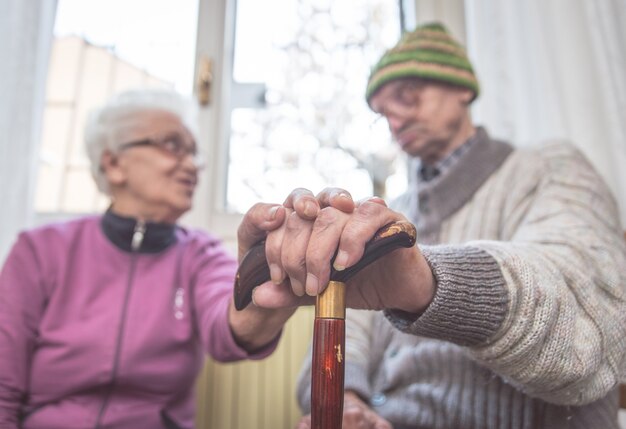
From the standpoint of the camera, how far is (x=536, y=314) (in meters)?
0.51

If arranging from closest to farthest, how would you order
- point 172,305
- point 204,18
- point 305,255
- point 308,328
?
point 305,255 → point 172,305 → point 308,328 → point 204,18

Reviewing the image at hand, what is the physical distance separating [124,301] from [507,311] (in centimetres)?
82

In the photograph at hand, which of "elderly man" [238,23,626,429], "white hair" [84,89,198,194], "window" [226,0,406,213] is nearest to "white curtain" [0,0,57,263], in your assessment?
"white hair" [84,89,198,194]

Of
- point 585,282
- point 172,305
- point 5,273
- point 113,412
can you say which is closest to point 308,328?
point 172,305

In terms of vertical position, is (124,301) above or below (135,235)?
below

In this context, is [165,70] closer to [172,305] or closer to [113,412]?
[172,305]

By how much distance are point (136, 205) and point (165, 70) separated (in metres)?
0.78

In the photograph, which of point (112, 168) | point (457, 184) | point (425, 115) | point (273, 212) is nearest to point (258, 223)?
point (273, 212)

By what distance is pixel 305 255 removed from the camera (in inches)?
17.1

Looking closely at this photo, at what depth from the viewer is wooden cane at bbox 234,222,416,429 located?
394mm

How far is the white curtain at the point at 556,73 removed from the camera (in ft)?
3.68

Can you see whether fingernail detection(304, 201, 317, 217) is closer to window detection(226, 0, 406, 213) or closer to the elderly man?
the elderly man

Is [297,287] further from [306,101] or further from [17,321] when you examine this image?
[306,101]

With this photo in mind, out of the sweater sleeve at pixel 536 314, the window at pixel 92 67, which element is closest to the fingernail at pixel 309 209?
the sweater sleeve at pixel 536 314
